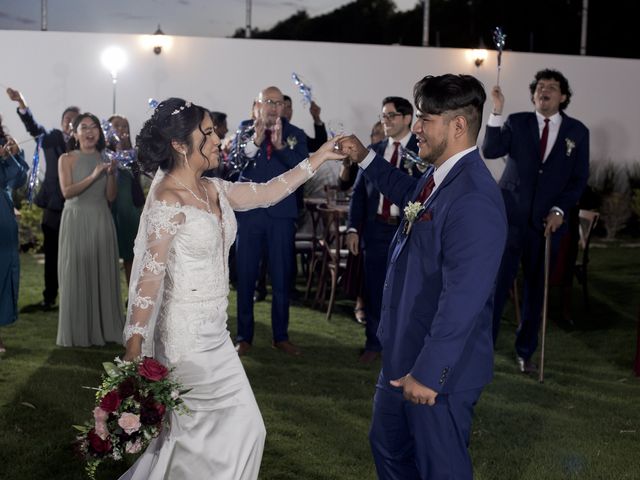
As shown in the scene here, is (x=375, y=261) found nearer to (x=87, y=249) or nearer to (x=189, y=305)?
(x=87, y=249)

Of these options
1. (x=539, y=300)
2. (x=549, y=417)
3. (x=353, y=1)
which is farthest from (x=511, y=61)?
(x=549, y=417)

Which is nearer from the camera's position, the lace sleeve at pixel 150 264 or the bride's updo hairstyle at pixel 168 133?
the lace sleeve at pixel 150 264

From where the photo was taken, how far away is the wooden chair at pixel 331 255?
7.76 metres

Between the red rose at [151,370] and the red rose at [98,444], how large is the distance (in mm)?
260

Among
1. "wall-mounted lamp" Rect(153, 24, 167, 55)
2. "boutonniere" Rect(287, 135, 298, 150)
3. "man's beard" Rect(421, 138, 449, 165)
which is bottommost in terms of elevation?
"man's beard" Rect(421, 138, 449, 165)

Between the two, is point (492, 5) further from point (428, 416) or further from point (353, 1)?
point (428, 416)

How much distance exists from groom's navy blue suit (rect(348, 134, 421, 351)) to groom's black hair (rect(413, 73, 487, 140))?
3063 mm

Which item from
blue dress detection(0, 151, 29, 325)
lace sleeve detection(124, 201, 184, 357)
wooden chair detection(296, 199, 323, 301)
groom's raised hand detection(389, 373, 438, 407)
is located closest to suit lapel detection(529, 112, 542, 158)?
wooden chair detection(296, 199, 323, 301)

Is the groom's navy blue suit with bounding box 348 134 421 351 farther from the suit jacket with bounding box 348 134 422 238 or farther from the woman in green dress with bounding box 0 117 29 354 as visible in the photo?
the woman in green dress with bounding box 0 117 29 354

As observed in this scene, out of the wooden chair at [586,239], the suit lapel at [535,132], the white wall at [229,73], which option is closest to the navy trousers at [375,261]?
the suit lapel at [535,132]

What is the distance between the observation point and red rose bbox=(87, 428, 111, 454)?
2.99 m

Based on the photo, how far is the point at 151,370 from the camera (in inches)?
119

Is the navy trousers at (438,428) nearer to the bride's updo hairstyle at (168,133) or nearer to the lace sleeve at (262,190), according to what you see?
the lace sleeve at (262,190)

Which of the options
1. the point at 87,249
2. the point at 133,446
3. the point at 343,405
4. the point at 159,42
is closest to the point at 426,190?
the point at 133,446
